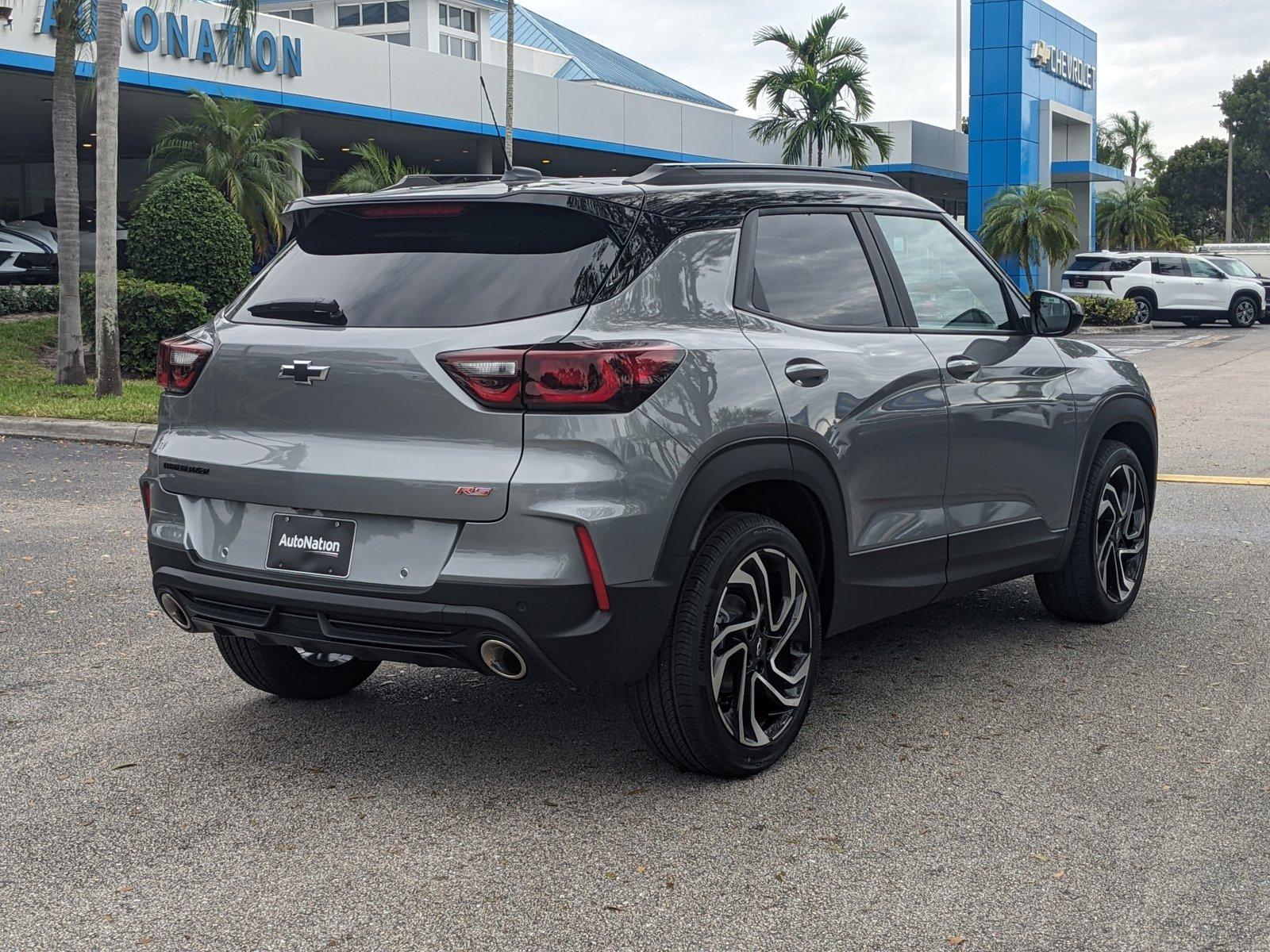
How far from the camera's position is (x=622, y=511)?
3840 mm

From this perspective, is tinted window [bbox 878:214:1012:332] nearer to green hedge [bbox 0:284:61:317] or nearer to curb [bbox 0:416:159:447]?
curb [bbox 0:416:159:447]

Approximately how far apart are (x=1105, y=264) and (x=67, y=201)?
2896cm

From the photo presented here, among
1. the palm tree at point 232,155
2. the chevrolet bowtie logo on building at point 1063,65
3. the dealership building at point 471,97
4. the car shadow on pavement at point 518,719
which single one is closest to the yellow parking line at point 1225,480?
the car shadow on pavement at point 518,719

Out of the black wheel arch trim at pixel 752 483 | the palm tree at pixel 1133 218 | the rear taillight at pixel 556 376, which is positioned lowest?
the black wheel arch trim at pixel 752 483

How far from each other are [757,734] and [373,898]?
4.31 ft

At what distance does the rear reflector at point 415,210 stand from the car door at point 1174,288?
121 ft

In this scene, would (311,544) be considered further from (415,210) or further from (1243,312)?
(1243,312)

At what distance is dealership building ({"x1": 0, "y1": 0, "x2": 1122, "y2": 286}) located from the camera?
27656 millimetres

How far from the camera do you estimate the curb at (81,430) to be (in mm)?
13195

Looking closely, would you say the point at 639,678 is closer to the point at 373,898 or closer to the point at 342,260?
the point at 373,898

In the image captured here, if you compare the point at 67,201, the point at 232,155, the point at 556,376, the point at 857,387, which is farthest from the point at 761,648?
the point at 232,155

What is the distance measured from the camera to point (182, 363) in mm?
4461

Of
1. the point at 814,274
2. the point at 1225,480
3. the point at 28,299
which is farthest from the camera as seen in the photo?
the point at 28,299

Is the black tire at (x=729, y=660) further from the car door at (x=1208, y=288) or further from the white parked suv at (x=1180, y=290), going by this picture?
the car door at (x=1208, y=288)
